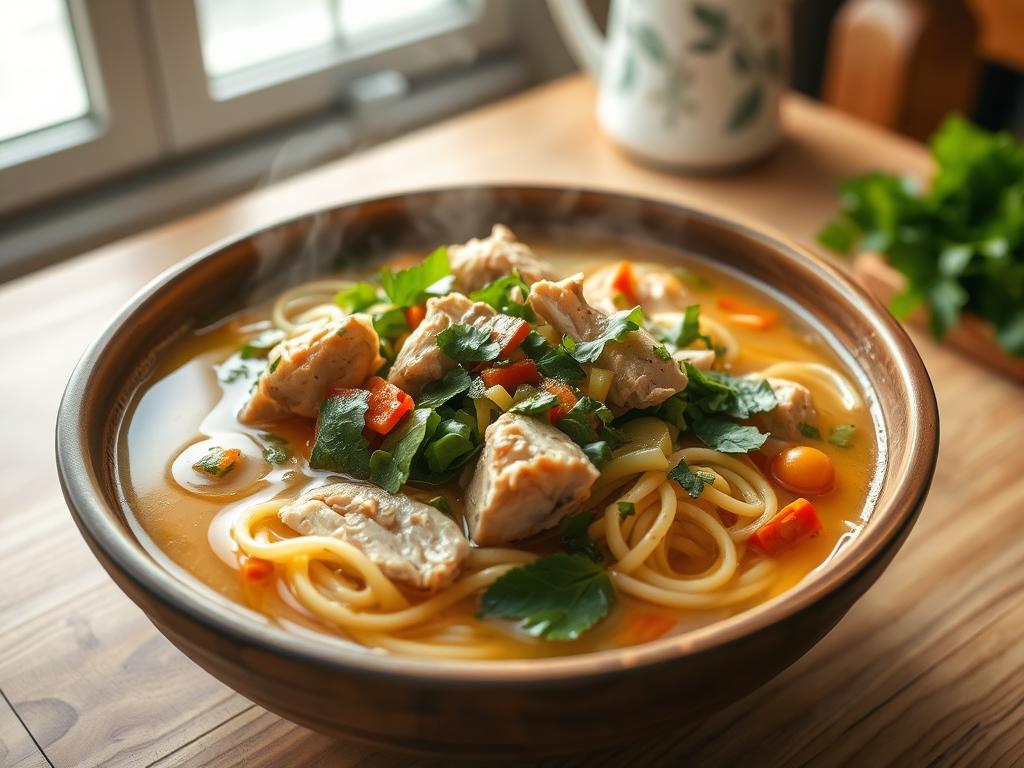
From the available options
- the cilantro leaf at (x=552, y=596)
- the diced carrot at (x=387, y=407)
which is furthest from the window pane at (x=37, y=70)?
the cilantro leaf at (x=552, y=596)

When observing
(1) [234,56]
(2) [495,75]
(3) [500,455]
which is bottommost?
(2) [495,75]

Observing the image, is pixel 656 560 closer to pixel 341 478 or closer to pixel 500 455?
pixel 500 455

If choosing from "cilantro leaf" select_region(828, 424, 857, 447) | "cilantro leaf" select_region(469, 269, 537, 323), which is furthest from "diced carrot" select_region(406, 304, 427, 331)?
"cilantro leaf" select_region(828, 424, 857, 447)

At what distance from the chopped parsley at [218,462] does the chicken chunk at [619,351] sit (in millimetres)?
646

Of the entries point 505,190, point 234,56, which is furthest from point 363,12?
point 505,190

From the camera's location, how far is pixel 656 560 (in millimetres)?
1912

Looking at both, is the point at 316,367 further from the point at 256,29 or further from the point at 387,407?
the point at 256,29

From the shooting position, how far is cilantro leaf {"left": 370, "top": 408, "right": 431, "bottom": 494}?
1.92m

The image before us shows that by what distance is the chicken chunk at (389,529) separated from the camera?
1.79 m

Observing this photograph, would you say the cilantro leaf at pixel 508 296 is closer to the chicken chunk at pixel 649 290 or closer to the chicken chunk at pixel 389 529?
the chicken chunk at pixel 649 290

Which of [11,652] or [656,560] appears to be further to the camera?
[11,652]

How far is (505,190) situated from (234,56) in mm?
2148

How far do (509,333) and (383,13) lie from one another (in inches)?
127

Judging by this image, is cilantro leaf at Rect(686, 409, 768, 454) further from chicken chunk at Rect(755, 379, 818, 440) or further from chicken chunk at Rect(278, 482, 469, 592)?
chicken chunk at Rect(278, 482, 469, 592)
